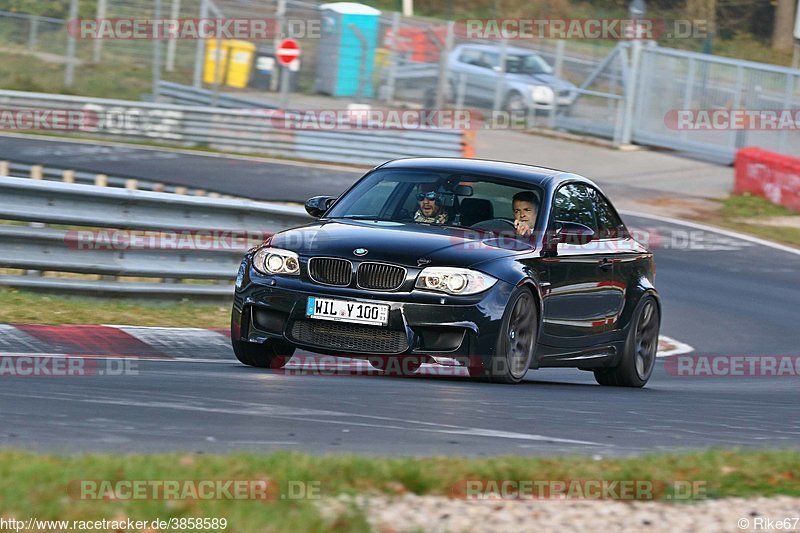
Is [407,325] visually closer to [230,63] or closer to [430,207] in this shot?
[430,207]

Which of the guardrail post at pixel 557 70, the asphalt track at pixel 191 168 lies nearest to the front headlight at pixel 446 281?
the asphalt track at pixel 191 168

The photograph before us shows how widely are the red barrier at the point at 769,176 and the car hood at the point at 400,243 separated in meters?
17.4

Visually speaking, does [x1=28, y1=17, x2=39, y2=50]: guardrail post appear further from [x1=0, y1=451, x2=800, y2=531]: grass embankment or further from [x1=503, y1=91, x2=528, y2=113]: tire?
[x1=0, y1=451, x2=800, y2=531]: grass embankment

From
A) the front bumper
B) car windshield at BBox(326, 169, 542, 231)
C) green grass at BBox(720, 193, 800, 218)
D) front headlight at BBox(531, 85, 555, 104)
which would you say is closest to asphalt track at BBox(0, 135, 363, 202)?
green grass at BBox(720, 193, 800, 218)

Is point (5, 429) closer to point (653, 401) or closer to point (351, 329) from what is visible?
point (351, 329)

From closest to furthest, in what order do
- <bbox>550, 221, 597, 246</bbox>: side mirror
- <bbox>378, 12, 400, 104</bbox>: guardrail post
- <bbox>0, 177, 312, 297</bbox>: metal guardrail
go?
<bbox>550, 221, 597, 246</bbox>: side mirror → <bbox>0, 177, 312, 297</bbox>: metal guardrail → <bbox>378, 12, 400, 104</bbox>: guardrail post

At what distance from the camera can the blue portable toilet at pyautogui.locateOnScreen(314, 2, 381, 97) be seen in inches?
1282

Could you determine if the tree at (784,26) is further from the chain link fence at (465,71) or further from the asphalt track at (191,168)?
the asphalt track at (191,168)

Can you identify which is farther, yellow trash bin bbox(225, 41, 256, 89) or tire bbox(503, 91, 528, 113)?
tire bbox(503, 91, 528, 113)

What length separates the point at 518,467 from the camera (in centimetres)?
571

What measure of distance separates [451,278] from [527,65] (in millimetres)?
28179

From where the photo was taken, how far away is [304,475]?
5211 millimetres

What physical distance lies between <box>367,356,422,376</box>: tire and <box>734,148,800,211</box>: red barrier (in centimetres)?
1713

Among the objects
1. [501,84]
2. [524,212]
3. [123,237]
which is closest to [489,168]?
[524,212]
